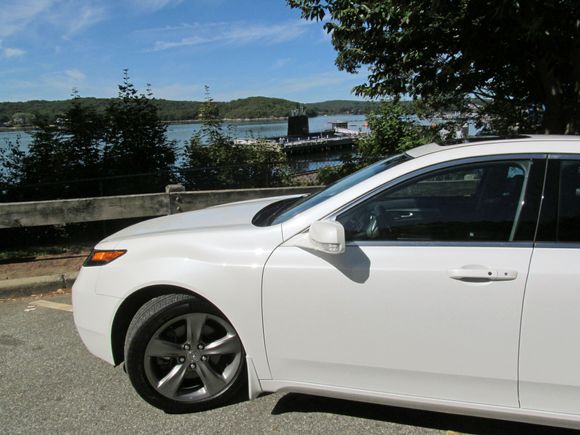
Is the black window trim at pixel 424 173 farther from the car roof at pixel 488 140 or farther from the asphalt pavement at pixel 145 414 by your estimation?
the asphalt pavement at pixel 145 414

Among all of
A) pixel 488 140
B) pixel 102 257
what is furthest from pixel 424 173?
pixel 102 257

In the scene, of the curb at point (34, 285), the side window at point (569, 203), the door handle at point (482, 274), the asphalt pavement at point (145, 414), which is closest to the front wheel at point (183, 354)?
the asphalt pavement at point (145, 414)

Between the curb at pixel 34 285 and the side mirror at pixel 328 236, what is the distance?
408 centimetres

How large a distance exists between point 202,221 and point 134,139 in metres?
6.52

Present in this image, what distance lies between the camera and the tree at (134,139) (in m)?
8.83

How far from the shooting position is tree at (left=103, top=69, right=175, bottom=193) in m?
8.83

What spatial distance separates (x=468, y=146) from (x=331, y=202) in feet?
2.67

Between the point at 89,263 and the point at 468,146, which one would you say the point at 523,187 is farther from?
the point at 89,263

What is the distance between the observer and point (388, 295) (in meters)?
2.38

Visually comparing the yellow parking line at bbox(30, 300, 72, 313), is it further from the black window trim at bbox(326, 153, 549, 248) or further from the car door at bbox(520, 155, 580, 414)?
the car door at bbox(520, 155, 580, 414)

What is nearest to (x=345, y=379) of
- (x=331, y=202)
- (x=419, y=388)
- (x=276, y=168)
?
(x=419, y=388)

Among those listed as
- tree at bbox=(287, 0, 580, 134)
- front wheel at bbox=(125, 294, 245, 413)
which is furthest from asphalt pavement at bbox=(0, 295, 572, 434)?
tree at bbox=(287, 0, 580, 134)

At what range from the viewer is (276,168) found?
9.15 m

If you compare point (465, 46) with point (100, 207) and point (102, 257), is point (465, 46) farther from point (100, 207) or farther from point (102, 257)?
point (102, 257)
